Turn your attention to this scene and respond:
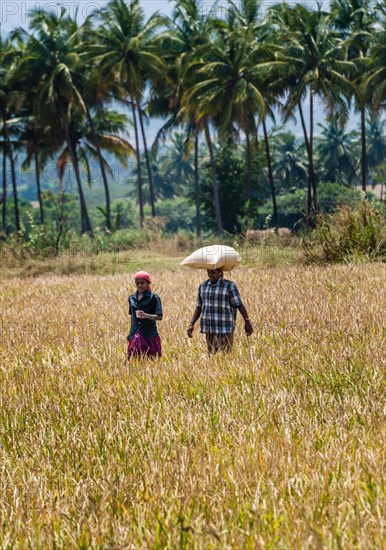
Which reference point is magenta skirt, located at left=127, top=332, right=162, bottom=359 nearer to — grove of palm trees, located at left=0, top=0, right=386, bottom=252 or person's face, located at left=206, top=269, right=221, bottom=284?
person's face, located at left=206, top=269, right=221, bottom=284

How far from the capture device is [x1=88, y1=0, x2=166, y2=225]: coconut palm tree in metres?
33.6

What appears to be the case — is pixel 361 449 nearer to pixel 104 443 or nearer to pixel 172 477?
pixel 172 477

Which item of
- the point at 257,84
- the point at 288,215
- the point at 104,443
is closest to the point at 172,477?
the point at 104,443

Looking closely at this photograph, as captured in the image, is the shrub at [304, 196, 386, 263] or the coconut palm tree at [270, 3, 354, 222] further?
the coconut palm tree at [270, 3, 354, 222]

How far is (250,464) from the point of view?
11.4 ft

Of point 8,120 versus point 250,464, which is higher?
point 8,120

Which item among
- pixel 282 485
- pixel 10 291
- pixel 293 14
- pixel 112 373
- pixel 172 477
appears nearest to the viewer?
pixel 282 485

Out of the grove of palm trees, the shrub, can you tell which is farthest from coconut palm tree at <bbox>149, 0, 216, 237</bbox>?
the shrub

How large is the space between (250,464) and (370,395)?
1479 mm

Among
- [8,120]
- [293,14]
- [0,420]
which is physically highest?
[293,14]

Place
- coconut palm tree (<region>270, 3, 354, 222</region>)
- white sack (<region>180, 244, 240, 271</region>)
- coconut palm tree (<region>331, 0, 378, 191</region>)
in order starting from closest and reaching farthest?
white sack (<region>180, 244, 240, 271</region>), coconut palm tree (<region>270, 3, 354, 222</region>), coconut palm tree (<region>331, 0, 378, 191</region>)

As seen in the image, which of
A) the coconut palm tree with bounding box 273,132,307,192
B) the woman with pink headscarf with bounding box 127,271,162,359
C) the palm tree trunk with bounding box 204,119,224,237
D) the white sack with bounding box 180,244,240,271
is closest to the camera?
the white sack with bounding box 180,244,240,271

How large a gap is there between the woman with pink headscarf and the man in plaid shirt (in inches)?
17.9

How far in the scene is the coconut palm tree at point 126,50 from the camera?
33625 mm
